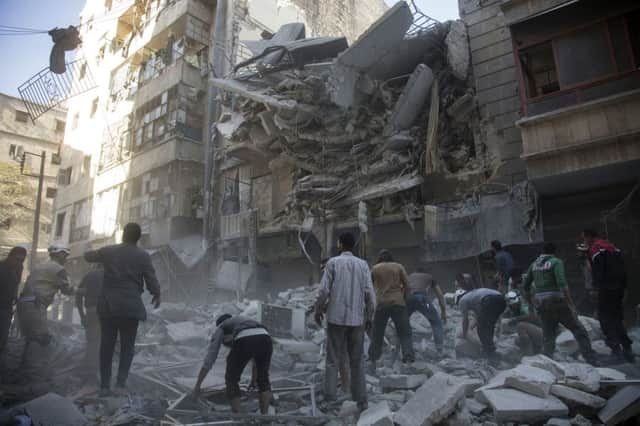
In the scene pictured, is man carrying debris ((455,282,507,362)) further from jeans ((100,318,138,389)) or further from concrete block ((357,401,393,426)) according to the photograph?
jeans ((100,318,138,389))

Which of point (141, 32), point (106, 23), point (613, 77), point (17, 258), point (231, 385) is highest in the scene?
point (106, 23)

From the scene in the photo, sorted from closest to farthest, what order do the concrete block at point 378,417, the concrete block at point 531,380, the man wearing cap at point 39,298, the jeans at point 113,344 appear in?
the concrete block at point 378,417 < the concrete block at point 531,380 < the jeans at point 113,344 < the man wearing cap at point 39,298

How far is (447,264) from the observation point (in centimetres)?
1052

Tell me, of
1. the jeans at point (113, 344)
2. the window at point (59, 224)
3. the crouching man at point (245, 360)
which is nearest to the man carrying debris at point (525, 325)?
the crouching man at point (245, 360)

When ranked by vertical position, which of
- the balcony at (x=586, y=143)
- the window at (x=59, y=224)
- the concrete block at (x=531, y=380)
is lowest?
the concrete block at (x=531, y=380)

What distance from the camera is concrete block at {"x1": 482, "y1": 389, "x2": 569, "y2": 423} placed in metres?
3.22

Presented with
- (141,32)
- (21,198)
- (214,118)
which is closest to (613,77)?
(214,118)

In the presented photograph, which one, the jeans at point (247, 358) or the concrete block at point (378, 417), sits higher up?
the jeans at point (247, 358)

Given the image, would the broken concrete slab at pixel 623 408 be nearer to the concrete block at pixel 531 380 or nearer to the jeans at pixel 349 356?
the concrete block at pixel 531 380

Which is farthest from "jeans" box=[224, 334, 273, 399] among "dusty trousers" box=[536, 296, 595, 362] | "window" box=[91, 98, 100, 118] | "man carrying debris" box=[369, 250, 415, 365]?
"window" box=[91, 98, 100, 118]

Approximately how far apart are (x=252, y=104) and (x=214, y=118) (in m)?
3.82

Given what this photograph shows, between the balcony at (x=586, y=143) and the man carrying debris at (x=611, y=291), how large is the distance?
2984 millimetres

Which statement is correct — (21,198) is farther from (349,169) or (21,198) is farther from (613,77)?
(613,77)

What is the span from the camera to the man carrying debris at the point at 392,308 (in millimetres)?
5297
